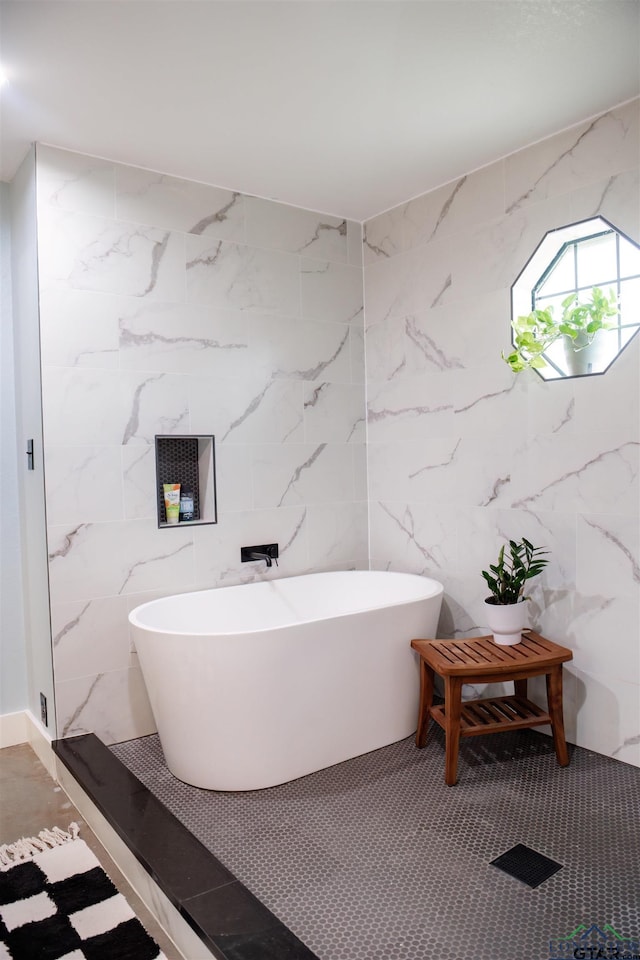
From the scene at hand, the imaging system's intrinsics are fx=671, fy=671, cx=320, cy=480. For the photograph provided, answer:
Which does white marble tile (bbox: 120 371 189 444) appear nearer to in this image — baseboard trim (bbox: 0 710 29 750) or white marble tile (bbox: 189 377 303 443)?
white marble tile (bbox: 189 377 303 443)

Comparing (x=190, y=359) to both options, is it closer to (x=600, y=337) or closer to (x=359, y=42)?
(x=359, y=42)

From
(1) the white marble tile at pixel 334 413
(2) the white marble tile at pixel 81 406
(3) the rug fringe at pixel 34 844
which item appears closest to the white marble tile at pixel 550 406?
(1) the white marble tile at pixel 334 413

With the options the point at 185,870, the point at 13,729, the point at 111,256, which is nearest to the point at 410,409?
the point at 111,256

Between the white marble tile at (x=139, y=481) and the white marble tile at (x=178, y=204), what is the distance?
1.03 metres

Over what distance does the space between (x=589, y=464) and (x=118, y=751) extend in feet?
7.55

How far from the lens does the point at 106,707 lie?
293cm

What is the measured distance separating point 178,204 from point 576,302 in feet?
6.00

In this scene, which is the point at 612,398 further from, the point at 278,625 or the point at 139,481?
the point at 139,481

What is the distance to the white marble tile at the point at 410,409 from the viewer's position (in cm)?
333

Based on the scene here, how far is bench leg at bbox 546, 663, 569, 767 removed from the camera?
2584 mm

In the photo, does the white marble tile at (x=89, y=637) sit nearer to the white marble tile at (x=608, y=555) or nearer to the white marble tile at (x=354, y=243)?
the white marble tile at (x=608, y=555)

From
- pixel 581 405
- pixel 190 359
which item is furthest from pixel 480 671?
pixel 190 359

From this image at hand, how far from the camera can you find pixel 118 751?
2875 mm

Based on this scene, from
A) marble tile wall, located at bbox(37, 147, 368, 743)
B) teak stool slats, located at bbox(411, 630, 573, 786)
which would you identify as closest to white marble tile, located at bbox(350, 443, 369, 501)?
marble tile wall, located at bbox(37, 147, 368, 743)
